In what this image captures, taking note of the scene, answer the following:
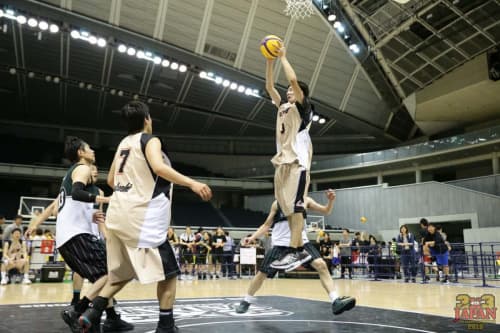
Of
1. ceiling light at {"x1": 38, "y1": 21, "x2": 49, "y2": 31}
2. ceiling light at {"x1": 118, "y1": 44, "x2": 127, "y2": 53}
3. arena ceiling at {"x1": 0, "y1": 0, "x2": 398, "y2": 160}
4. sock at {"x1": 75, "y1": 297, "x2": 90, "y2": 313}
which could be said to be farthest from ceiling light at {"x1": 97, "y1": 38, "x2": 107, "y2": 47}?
sock at {"x1": 75, "y1": 297, "x2": 90, "y2": 313}

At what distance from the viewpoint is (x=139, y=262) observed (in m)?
3.13

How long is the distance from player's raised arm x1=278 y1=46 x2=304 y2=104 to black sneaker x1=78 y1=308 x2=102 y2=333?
260 centimetres

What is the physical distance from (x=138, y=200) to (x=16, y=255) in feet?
36.9

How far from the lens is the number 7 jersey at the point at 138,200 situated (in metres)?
3.17

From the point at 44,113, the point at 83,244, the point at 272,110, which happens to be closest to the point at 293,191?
the point at 83,244

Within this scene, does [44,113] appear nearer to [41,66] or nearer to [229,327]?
[41,66]

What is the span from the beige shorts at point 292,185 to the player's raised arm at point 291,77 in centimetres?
69

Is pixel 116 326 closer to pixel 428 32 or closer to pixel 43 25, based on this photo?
pixel 43 25

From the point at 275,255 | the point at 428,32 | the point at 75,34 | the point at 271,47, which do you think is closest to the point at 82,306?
the point at 275,255

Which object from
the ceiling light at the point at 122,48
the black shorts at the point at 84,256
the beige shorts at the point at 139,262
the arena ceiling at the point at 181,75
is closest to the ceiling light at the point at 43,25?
the arena ceiling at the point at 181,75

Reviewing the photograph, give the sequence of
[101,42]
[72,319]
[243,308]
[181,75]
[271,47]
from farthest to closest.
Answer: [181,75]
[101,42]
[243,308]
[271,47]
[72,319]

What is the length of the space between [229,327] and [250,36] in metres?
17.9

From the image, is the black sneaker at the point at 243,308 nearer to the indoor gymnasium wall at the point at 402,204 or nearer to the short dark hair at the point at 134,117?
the short dark hair at the point at 134,117

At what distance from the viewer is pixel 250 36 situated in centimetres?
2048
